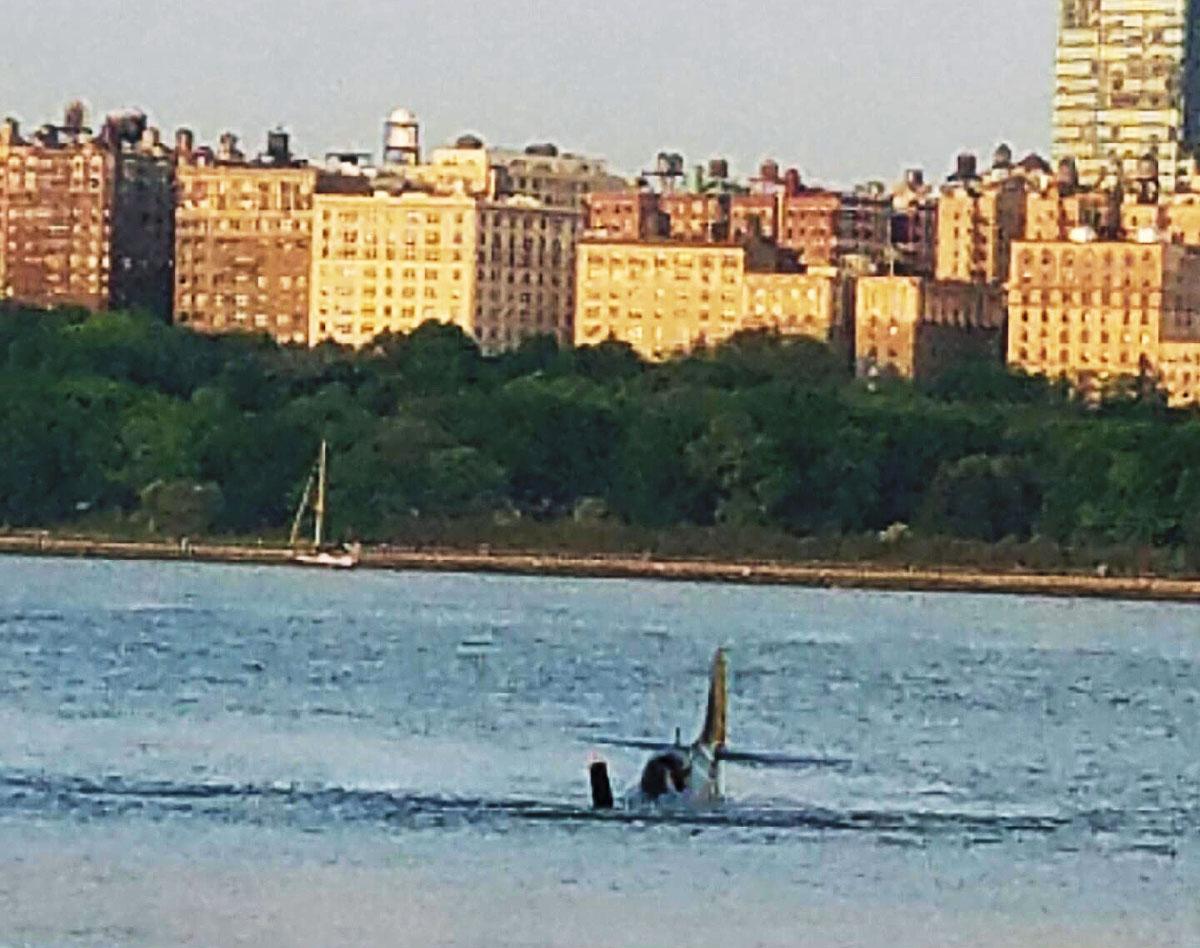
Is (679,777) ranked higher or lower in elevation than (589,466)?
lower

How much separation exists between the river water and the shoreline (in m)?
26.9

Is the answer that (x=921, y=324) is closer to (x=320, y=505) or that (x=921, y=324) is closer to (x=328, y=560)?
(x=320, y=505)

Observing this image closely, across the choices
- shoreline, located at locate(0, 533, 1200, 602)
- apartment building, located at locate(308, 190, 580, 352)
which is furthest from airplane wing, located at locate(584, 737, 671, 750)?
apartment building, located at locate(308, 190, 580, 352)

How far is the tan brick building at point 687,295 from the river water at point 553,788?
310 feet

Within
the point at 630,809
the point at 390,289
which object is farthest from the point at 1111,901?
the point at 390,289

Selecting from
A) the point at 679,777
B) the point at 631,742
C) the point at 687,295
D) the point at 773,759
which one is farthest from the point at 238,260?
the point at 679,777

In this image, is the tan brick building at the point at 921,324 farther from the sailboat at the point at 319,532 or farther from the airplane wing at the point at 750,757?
the airplane wing at the point at 750,757

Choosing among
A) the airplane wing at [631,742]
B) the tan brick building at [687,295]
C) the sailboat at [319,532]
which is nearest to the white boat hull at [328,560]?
the sailboat at [319,532]

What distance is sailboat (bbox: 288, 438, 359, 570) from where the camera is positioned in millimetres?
116875

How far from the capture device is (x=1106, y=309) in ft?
600

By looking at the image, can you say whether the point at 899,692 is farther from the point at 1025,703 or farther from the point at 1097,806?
the point at 1097,806

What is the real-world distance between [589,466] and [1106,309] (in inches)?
2436

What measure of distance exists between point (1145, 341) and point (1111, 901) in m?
139

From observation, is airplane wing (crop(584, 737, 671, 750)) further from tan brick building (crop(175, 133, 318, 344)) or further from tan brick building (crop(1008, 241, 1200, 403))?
tan brick building (crop(175, 133, 318, 344))
